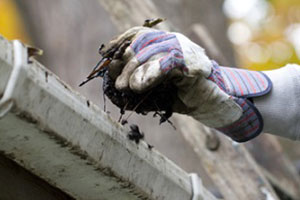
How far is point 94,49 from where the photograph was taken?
463 cm

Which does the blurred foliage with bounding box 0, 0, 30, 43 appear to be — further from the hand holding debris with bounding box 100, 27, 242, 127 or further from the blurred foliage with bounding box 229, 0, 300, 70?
the hand holding debris with bounding box 100, 27, 242, 127

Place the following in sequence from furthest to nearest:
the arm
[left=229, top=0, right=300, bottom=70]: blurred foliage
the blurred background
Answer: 1. [left=229, top=0, right=300, bottom=70]: blurred foliage
2. the blurred background
3. the arm

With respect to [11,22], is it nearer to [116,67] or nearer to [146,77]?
[116,67]

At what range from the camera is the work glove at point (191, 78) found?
1.16 metres

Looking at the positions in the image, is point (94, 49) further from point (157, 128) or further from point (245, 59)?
point (245, 59)

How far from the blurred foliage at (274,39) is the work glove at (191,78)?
21.1 feet

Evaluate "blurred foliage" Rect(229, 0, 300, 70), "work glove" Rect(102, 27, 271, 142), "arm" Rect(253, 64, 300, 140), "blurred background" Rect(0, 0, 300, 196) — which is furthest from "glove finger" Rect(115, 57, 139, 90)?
"blurred foliage" Rect(229, 0, 300, 70)

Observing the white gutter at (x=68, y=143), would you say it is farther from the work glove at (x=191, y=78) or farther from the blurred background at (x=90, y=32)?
the blurred background at (x=90, y=32)

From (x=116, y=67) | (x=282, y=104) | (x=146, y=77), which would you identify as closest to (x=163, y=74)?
(x=146, y=77)

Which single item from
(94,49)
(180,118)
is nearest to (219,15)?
(94,49)

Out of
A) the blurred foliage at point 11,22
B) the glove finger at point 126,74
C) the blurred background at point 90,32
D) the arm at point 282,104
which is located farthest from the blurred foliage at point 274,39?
the glove finger at point 126,74

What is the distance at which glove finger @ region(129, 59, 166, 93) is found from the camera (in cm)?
113

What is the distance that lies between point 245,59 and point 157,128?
18.2ft

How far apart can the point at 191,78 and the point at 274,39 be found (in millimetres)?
8012
